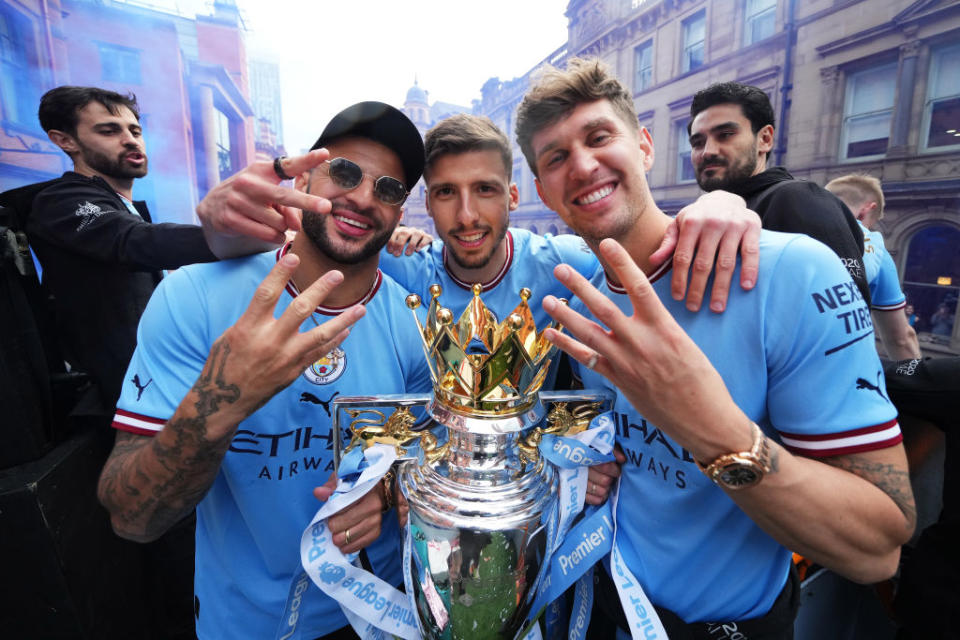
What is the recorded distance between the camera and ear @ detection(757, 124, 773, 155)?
109 inches

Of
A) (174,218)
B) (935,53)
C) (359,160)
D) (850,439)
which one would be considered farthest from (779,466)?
(174,218)

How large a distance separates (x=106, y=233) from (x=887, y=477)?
2.91 m

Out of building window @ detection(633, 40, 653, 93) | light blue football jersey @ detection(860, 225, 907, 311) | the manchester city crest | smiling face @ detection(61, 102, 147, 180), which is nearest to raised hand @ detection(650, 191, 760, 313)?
the manchester city crest

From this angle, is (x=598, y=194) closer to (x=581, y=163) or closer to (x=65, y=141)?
(x=581, y=163)

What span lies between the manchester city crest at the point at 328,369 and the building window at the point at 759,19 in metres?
5.25

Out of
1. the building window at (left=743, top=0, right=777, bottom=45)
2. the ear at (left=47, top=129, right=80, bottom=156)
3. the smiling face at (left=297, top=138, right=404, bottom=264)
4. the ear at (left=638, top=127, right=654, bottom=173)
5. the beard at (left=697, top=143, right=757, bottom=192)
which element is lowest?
the smiling face at (left=297, top=138, right=404, bottom=264)

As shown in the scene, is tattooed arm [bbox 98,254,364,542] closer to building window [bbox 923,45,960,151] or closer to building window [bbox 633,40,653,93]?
building window [bbox 923,45,960,151]

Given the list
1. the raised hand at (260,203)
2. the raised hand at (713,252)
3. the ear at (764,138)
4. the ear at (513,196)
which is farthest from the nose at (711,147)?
the raised hand at (260,203)

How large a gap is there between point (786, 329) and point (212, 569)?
65.2 inches

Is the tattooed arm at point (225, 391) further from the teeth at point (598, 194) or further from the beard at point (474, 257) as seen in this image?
the beard at point (474, 257)

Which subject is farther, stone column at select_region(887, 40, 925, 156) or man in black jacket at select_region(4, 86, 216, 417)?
stone column at select_region(887, 40, 925, 156)

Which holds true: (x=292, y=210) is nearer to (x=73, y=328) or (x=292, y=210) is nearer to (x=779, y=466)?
(x=779, y=466)

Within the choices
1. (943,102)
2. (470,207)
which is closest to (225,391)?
(470,207)

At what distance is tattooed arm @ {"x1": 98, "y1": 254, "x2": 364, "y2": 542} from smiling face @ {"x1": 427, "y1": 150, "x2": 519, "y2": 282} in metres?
0.98
